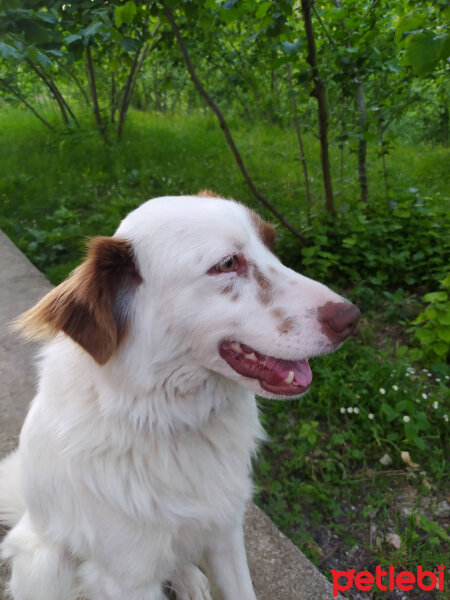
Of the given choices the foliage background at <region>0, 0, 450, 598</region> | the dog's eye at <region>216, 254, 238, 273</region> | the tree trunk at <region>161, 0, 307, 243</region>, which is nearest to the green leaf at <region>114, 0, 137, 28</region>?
the foliage background at <region>0, 0, 450, 598</region>

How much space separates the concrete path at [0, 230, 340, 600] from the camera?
5.43 feet

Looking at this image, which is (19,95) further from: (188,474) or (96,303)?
(188,474)

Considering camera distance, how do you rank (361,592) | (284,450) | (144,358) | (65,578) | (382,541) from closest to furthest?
(144,358)
(65,578)
(361,592)
(382,541)
(284,450)

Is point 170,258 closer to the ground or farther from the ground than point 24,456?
farther from the ground

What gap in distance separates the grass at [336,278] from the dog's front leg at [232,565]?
0.58m

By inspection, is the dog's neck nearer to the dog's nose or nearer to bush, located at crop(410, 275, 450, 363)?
the dog's nose

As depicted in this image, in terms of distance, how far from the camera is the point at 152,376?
134cm

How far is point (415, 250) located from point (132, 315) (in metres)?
3.01

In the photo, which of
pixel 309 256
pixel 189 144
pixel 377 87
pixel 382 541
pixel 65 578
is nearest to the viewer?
pixel 65 578

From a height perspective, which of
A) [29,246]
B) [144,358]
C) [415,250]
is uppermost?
[144,358]

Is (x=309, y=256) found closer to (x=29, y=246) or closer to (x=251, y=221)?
(x=251, y=221)

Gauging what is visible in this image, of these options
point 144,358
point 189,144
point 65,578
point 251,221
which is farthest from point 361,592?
Answer: point 189,144

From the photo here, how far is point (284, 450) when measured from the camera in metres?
2.49

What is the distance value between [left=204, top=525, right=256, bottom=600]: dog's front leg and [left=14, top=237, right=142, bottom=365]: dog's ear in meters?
0.79
